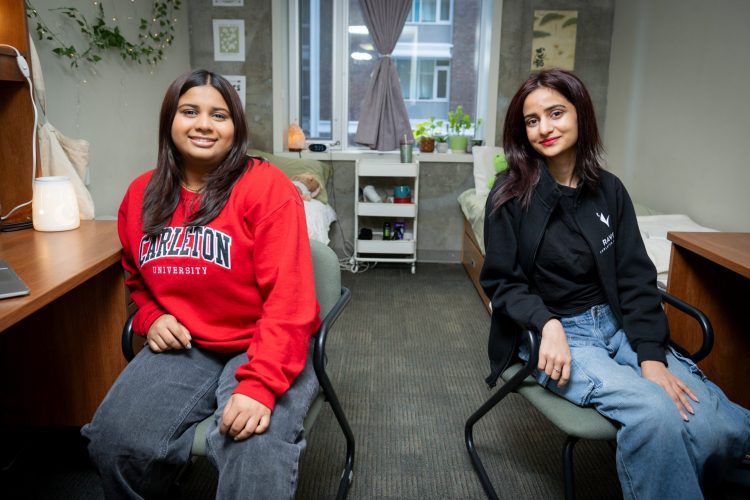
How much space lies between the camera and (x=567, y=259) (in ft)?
4.78

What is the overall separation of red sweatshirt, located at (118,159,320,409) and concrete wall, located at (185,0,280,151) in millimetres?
3121

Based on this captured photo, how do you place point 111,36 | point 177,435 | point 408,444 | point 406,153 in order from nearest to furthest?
point 177,435
point 408,444
point 111,36
point 406,153

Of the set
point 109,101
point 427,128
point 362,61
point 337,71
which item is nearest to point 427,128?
point 427,128

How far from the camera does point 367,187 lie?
416cm

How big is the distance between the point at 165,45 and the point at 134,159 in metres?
0.88

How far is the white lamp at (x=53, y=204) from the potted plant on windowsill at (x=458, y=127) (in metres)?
3.21

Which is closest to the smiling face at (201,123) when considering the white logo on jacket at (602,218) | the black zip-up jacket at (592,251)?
the black zip-up jacket at (592,251)

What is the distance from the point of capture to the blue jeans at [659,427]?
1.13 meters

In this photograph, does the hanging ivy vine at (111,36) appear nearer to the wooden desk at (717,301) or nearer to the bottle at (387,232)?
the bottle at (387,232)

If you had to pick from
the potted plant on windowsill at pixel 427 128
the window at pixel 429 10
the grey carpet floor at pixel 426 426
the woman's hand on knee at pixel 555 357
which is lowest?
the grey carpet floor at pixel 426 426

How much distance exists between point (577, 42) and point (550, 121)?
3149mm

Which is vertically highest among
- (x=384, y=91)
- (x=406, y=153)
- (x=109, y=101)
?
(x=384, y=91)

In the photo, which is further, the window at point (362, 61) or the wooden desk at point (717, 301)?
the window at point (362, 61)

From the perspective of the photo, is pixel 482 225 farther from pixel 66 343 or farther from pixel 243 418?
pixel 243 418
